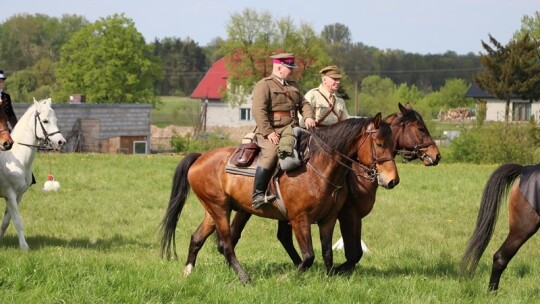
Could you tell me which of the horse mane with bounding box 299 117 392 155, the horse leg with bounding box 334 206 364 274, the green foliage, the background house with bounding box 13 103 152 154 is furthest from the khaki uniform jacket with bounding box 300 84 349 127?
the background house with bounding box 13 103 152 154

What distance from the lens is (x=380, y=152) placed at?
30.6 feet

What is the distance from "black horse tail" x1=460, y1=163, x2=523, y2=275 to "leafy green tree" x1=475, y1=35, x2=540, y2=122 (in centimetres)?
6060

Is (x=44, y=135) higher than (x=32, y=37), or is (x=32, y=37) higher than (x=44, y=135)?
(x=32, y=37)

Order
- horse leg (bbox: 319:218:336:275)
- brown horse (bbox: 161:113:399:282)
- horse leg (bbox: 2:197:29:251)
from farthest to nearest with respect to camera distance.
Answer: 1. horse leg (bbox: 2:197:29:251)
2. horse leg (bbox: 319:218:336:275)
3. brown horse (bbox: 161:113:399:282)

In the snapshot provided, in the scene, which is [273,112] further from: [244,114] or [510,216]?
[244,114]

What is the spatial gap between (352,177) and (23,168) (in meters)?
5.29

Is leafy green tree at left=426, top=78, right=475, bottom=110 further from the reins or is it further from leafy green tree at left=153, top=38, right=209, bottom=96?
the reins

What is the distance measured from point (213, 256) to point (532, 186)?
4720mm

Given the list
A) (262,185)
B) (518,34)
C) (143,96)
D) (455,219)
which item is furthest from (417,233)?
(518,34)

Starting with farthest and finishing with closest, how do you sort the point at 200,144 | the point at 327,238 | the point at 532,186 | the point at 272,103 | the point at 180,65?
the point at 180,65 → the point at 200,144 → the point at 272,103 → the point at 327,238 → the point at 532,186

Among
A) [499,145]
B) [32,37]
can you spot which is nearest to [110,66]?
[499,145]

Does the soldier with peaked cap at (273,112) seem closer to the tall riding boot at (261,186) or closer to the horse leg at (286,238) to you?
the tall riding boot at (261,186)

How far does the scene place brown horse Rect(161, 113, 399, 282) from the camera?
30.7 ft

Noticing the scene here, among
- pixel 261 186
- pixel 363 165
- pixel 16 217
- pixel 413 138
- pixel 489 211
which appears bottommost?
pixel 16 217
